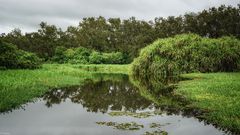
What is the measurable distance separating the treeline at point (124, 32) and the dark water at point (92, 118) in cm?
5310

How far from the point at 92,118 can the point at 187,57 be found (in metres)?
22.1

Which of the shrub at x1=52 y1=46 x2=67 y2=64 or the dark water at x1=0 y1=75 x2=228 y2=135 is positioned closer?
the dark water at x1=0 y1=75 x2=228 y2=135

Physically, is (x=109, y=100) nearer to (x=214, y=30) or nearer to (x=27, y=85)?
(x=27, y=85)

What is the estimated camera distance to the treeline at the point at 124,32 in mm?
69000

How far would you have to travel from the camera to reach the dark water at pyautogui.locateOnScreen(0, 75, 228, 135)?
10586 mm

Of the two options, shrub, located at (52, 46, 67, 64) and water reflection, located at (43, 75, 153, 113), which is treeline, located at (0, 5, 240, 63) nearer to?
shrub, located at (52, 46, 67, 64)

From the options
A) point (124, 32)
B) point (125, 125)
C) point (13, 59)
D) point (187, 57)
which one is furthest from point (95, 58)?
point (125, 125)

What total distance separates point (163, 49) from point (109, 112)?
67.5ft

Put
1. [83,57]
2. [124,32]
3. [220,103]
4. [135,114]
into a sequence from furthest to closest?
[124,32]
[83,57]
[220,103]
[135,114]

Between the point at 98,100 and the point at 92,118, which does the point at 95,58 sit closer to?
the point at 98,100

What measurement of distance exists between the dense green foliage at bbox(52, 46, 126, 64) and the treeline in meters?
3.16

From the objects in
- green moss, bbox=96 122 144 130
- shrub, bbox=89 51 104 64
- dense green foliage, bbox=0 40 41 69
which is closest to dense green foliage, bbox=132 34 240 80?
dense green foliage, bbox=0 40 41 69

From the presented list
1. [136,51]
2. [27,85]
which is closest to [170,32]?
[136,51]

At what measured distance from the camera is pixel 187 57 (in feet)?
110
